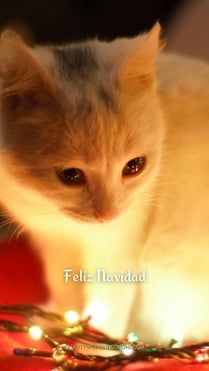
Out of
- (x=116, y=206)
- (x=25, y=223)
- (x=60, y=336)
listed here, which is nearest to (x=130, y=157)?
(x=116, y=206)

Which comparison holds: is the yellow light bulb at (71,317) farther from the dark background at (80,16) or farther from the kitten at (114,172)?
the dark background at (80,16)

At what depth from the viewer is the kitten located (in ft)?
2.70

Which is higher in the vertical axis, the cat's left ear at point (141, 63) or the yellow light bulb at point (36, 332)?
the cat's left ear at point (141, 63)

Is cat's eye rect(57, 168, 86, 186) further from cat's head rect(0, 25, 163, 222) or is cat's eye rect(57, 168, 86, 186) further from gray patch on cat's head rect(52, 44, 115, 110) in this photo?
gray patch on cat's head rect(52, 44, 115, 110)

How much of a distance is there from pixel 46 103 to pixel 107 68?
0.43ft

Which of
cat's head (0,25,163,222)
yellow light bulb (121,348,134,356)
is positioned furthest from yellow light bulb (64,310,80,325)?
cat's head (0,25,163,222)

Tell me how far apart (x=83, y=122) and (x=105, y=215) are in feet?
0.56

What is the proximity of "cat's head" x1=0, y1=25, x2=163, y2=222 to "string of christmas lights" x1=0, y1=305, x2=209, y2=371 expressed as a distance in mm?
268

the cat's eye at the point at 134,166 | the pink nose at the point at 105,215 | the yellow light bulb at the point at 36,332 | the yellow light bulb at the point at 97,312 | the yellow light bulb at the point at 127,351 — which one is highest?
the cat's eye at the point at 134,166

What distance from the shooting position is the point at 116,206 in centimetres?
88

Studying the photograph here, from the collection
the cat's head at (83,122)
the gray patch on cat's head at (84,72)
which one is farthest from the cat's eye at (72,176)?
the gray patch on cat's head at (84,72)

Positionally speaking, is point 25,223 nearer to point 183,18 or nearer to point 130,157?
point 130,157

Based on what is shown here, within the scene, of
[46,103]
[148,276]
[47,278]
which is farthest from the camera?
[47,278]

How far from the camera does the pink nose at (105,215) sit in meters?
Answer: 0.87
